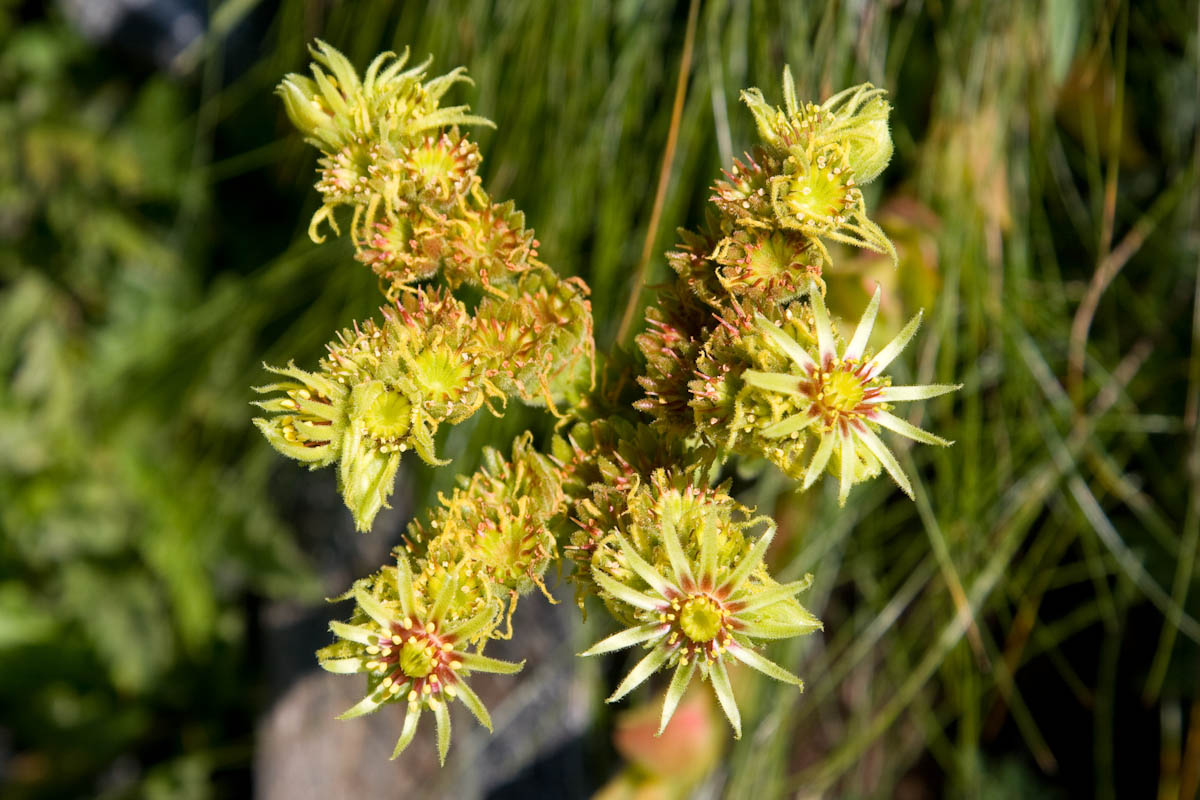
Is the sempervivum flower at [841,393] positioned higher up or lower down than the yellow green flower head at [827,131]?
lower down

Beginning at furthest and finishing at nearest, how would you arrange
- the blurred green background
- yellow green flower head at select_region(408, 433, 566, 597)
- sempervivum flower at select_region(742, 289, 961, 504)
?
the blurred green background
yellow green flower head at select_region(408, 433, 566, 597)
sempervivum flower at select_region(742, 289, 961, 504)

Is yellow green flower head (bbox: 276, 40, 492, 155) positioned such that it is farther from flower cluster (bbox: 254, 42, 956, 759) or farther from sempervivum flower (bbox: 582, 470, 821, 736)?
sempervivum flower (bbox: 582, 470, 821, 736)

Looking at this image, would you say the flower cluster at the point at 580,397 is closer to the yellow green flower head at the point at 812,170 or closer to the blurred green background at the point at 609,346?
the yellow green flower head at the point at 812,170

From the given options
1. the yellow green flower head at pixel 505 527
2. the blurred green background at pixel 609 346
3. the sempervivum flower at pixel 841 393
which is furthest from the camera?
the blurred green background at pixel 609 346

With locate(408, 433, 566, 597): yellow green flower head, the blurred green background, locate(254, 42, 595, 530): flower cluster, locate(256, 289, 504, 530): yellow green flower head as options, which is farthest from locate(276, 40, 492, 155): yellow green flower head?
the blurred green background

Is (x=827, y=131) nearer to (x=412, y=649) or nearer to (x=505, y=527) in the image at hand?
(x=505, y=527)

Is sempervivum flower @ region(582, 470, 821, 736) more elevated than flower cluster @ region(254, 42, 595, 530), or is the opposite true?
flower cluster @ region(254, 42, 595, 530)

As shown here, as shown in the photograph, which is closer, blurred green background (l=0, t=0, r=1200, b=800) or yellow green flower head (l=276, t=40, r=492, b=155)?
yellow green flower head (l=276, t=40, r=492, b=155)

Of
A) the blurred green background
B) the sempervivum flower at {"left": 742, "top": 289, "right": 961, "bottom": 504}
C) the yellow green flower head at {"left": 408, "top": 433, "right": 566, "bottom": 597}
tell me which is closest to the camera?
the sempervivum flower at {"left": 742, "top": 289, "right": 961, "bottom": 504}

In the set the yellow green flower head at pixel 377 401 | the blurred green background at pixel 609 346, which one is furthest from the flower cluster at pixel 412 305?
the blurred green background at pixel 609 346

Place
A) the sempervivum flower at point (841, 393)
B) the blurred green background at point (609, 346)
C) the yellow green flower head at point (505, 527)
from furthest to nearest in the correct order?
1. the blurred green background at point (609, 346)
2. the yellow green flower head at point (505, 527)
3. the sempervivum flower at point (841, 393)
